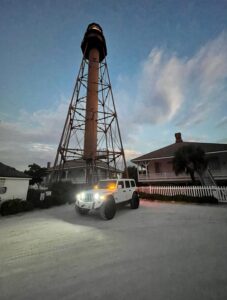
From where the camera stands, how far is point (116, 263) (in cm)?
315

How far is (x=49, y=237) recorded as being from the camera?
16.1 ft

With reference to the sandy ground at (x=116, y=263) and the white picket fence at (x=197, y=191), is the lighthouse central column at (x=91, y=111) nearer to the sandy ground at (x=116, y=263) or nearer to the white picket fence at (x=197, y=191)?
the white picket fence at (x=197, y=191)

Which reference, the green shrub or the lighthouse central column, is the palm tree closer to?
the lighthouse central column

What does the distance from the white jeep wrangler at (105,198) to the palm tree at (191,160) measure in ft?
26.1

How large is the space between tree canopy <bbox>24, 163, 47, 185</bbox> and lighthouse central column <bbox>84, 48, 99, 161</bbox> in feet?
63.4

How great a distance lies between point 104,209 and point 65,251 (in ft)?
10.4

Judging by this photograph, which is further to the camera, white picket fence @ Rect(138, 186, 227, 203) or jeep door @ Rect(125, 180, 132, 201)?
white picket fence @ Rect(138, 186, 227, 203)

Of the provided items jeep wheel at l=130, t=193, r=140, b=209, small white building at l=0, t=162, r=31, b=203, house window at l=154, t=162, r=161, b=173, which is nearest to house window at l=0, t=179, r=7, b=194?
small white building at l=0, t=162, r=31, b=203

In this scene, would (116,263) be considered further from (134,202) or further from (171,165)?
(171,165)

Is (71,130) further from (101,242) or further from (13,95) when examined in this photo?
(101,242)

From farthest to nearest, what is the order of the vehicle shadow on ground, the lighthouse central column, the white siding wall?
1. the lighthouse central column
2. the white siding wall
3. the vehicle shadow on ground

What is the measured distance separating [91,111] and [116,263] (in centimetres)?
1386

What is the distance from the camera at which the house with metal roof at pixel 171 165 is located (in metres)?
16.9

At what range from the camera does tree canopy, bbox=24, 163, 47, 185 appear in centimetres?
2870
